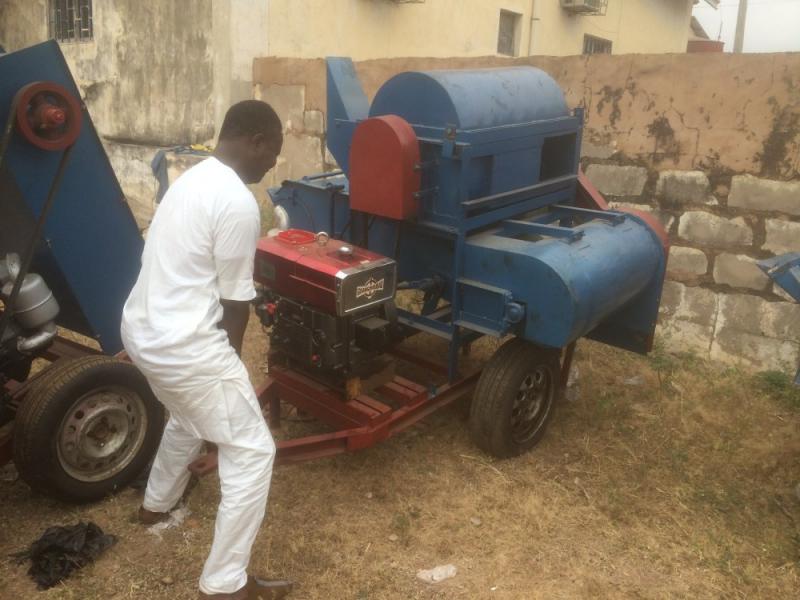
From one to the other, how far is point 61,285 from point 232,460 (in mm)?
1555

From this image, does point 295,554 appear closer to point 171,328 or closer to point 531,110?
point 171,328

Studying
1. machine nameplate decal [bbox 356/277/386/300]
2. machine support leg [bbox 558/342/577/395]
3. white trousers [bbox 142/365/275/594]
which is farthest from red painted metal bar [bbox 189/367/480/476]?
machine support leg [bbox 558/342/577/395]

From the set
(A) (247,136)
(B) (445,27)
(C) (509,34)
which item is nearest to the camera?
(A) (247,136)

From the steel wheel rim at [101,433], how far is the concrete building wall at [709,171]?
4.09 metres

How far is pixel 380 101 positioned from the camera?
3.86 meters

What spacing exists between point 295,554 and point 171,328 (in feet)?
4.33

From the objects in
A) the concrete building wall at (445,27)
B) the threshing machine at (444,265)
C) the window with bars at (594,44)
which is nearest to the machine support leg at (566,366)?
the threshing machine at (444,265)

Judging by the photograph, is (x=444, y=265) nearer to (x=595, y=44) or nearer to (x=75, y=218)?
(x=75, y=218)

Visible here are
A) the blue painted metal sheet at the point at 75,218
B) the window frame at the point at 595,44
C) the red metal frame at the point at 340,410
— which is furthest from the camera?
the window frame at the point at 595,44

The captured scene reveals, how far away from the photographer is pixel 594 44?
17.5m

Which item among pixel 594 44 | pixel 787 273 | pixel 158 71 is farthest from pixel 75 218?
pixel 594 44

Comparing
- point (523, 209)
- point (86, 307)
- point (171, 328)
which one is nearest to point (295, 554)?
point (171, 328)

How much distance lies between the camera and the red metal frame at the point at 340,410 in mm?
3398

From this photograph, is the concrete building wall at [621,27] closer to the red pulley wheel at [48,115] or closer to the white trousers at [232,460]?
the red pulley wheel at [48,115]
